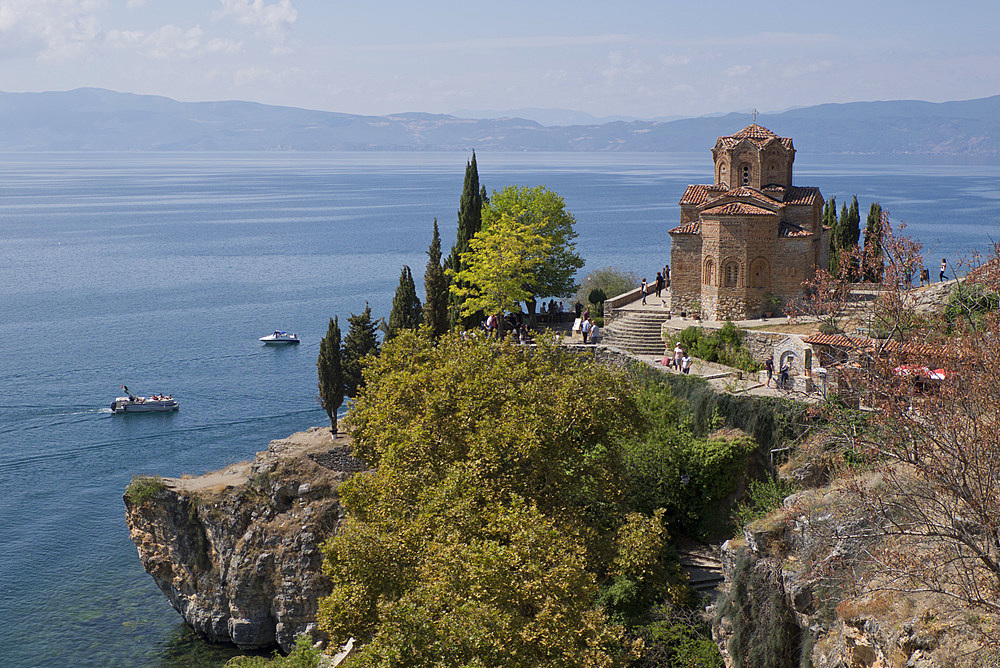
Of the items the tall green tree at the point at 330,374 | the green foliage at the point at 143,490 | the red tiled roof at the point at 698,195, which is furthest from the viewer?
the red tiled roof at the point at 698,195

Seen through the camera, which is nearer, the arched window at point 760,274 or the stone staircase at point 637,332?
the stone staircase at point 637,332

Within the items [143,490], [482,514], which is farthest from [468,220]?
[482,514]

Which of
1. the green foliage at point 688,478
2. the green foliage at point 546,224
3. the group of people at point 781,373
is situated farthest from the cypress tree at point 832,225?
the green foliage at point 688,478

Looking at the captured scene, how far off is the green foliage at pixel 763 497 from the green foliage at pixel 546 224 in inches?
827

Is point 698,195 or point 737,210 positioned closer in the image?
point 737,210

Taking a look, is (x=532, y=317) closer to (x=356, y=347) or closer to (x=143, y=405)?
(x=356, y=347)

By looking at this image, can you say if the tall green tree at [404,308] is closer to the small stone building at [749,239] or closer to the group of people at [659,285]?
the group of people at [659,285]

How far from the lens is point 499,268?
4412cm

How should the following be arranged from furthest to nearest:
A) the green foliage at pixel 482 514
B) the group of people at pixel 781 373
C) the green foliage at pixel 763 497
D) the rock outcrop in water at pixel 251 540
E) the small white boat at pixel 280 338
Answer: the small white boat at pixel 280 338 → the rock outcrop in water at pixel 251 540 → the group of people at pixel 781 373 → the green foliage at pixel 763 497 → the green foliage at pixel 482 514

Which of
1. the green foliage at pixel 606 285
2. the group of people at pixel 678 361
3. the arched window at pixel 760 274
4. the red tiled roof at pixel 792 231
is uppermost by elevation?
the red tiled roof at pixel 792 231

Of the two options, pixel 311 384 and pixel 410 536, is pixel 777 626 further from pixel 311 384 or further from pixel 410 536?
pixel 311 384

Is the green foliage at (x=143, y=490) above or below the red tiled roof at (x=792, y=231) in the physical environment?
below

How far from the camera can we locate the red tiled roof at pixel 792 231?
41.8m

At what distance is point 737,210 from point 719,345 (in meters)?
6.47
